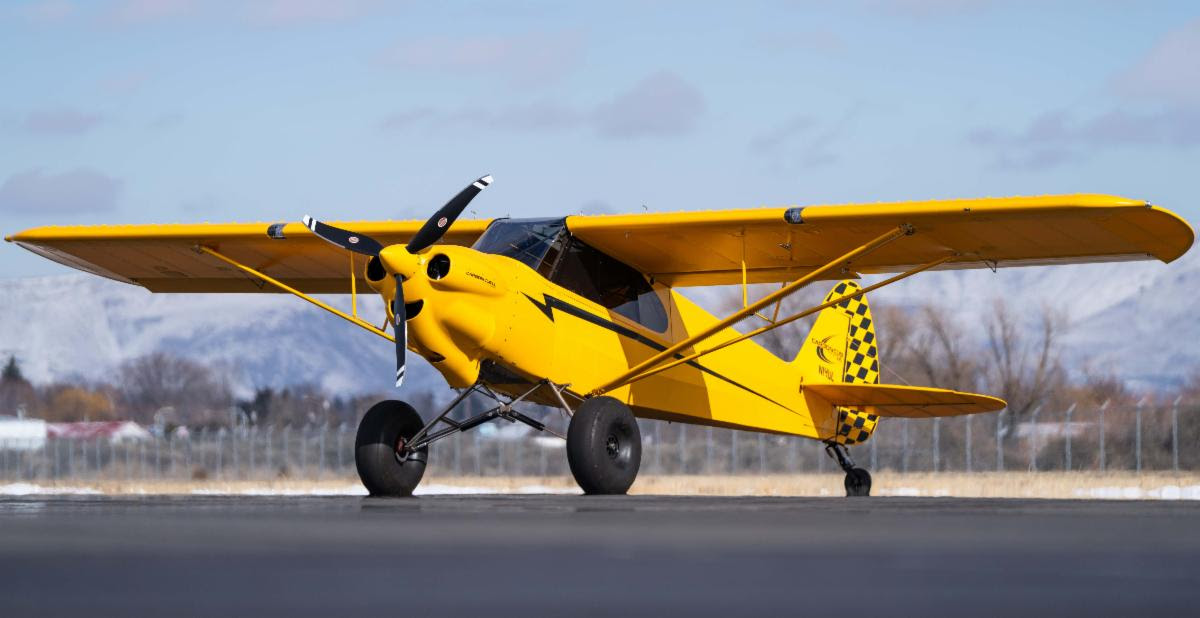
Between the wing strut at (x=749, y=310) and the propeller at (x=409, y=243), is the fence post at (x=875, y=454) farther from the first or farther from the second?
the propeller at (x=409, y=243)

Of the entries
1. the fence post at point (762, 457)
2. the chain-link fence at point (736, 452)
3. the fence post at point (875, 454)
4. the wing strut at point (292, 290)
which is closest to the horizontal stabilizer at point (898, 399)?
the wing strut at point (292, 290)

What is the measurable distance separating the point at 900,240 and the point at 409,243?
562cm

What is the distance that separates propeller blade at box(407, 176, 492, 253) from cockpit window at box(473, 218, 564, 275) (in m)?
0.92

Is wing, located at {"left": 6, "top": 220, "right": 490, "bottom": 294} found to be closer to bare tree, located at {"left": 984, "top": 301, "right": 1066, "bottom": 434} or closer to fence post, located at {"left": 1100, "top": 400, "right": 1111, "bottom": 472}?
fence post, located at {"left": 1100, "top": 400, "right": 1111, "bottom": 472}

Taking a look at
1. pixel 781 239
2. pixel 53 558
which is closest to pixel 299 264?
pixel 781 239

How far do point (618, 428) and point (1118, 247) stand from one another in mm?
5692

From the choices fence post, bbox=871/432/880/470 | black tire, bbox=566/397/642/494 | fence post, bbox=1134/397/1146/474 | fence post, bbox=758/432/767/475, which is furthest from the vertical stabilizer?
fence post, bbox=871/432/880/470

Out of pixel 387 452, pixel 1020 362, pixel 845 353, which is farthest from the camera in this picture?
pixel 1020 362

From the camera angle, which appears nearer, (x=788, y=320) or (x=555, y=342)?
(x=555, y=342)

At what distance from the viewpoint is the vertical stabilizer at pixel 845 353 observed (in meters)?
20.2

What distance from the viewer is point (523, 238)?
14250mm

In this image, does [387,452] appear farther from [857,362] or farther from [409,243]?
[857,362]

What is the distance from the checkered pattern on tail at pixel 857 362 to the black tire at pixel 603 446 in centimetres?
743

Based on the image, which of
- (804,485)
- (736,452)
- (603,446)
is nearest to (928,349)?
(736,452)
